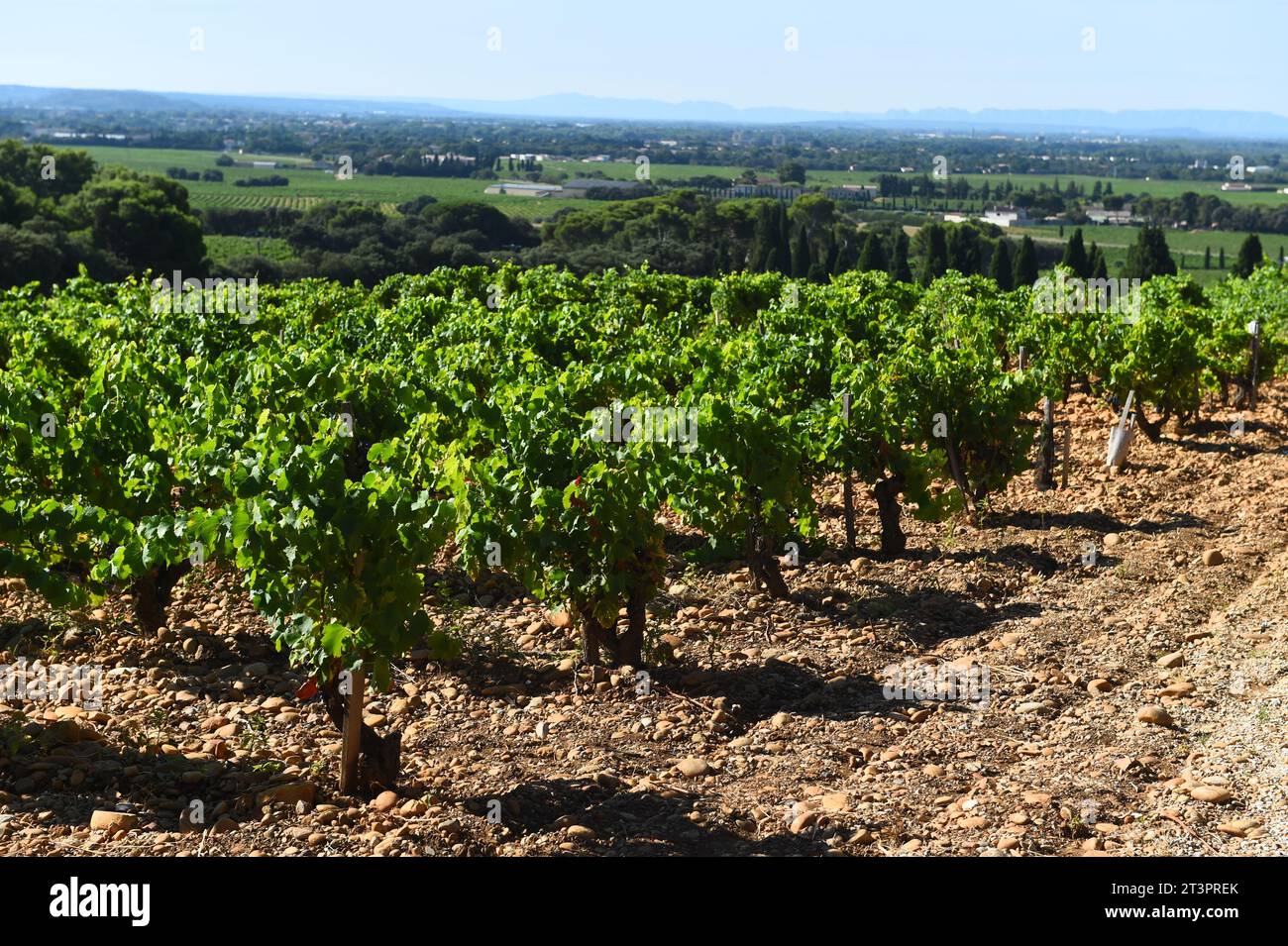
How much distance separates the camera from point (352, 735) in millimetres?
7492

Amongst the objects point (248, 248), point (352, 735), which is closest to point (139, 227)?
point (248, 248)

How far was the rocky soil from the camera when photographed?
280 inches

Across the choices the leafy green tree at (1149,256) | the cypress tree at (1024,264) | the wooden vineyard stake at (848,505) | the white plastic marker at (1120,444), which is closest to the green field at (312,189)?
the cypress tree at (1024,264)

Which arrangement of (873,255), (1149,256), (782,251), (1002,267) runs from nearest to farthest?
(1002,267) < (1149,256) < (873,255) < (782,251)

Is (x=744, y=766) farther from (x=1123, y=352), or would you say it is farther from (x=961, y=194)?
(x=961, y=194)

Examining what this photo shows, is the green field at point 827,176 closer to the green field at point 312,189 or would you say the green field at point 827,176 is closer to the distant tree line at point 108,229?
the green field at point 312,189

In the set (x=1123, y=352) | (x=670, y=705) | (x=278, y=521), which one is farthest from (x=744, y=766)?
(x=1123, y=352)

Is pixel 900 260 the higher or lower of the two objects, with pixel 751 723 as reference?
higher

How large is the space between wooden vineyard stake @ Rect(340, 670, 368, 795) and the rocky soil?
6.1 inches

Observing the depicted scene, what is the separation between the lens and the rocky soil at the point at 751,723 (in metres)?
7.12

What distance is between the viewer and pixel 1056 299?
2117cm

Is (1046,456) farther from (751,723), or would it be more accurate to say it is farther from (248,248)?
(248,248)

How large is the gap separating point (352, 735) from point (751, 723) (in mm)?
2871

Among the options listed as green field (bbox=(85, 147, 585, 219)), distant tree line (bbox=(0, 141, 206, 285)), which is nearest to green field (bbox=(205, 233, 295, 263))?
distant tree line (bbox=(0, 141, 206, 285))
